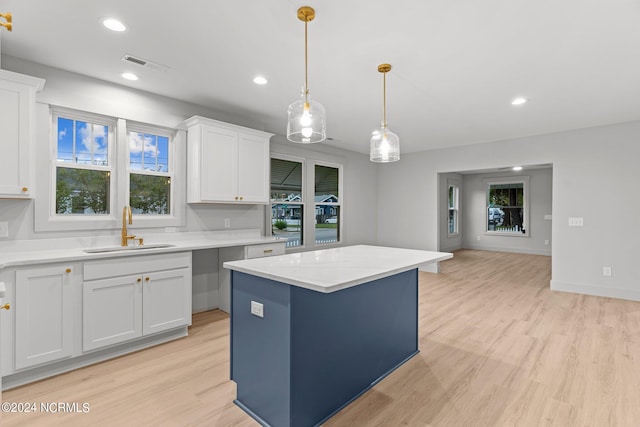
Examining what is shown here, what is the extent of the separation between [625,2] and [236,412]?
3.51 meters

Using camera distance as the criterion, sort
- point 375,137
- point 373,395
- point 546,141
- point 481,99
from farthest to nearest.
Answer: point 546,141, point 481,99, point 375,137, point 373,395

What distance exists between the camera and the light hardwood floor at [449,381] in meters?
1.99

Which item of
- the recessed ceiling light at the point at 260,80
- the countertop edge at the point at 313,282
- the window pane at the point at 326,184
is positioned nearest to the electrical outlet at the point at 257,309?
the countertop edge at the point at 313,282

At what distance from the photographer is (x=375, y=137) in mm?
2898

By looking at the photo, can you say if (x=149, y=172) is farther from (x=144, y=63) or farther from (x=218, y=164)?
(x=144, y=63)

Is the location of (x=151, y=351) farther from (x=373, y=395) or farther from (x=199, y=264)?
(x=373, y=395)

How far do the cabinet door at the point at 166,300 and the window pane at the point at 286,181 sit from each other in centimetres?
227

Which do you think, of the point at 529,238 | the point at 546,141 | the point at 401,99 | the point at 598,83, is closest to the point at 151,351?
the point at 401,99

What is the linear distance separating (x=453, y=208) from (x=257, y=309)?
8417mm

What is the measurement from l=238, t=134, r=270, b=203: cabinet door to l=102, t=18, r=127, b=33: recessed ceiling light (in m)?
1.77

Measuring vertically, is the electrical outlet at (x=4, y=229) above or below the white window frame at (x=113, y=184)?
below

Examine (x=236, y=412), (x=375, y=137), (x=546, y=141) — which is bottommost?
(x=236, y=412)

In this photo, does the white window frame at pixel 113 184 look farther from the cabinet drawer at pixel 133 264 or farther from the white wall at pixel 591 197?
the white wall at pixel 591 197

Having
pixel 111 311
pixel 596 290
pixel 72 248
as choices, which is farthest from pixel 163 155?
pixel 596 290
